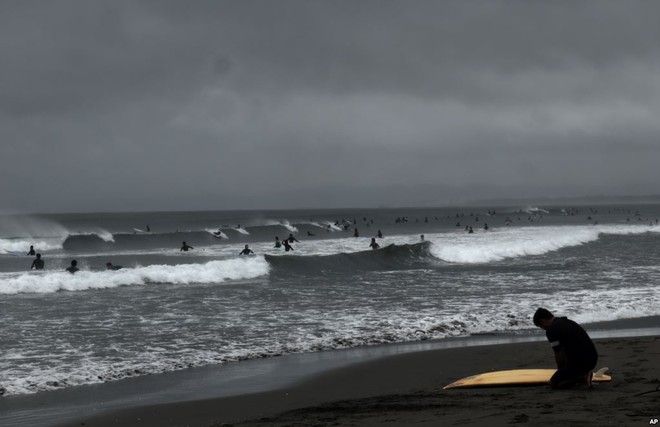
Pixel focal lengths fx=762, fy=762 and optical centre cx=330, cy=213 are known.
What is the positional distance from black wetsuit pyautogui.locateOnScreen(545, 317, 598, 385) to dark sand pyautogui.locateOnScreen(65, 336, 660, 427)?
0.73ft

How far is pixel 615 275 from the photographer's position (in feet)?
90.3

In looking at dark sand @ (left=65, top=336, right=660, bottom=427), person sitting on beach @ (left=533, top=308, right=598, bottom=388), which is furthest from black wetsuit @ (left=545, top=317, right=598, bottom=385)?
dark sand @ (left=65, top=336, right=660, bottom=427)

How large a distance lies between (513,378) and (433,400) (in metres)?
1.36

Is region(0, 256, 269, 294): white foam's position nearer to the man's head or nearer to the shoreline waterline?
the shoreline waterline

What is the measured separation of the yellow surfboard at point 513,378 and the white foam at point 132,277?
18706 mm

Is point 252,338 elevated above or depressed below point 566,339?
below

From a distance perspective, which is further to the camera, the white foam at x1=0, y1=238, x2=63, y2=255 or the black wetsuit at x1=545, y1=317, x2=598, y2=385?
the white foam at x1=0, y1=238, x2=63, y2=255

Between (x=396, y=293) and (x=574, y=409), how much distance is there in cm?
1565

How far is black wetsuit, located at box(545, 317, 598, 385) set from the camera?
8750 mm

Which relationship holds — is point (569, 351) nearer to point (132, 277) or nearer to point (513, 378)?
point (513, 378)

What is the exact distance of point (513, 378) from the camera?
382 inches

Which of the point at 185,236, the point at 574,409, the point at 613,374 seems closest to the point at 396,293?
the point at 613,374

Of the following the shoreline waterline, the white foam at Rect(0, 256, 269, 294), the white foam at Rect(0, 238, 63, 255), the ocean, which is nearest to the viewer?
the shoreline waterline

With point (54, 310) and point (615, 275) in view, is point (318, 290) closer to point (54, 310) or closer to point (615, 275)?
point (54, 310)
